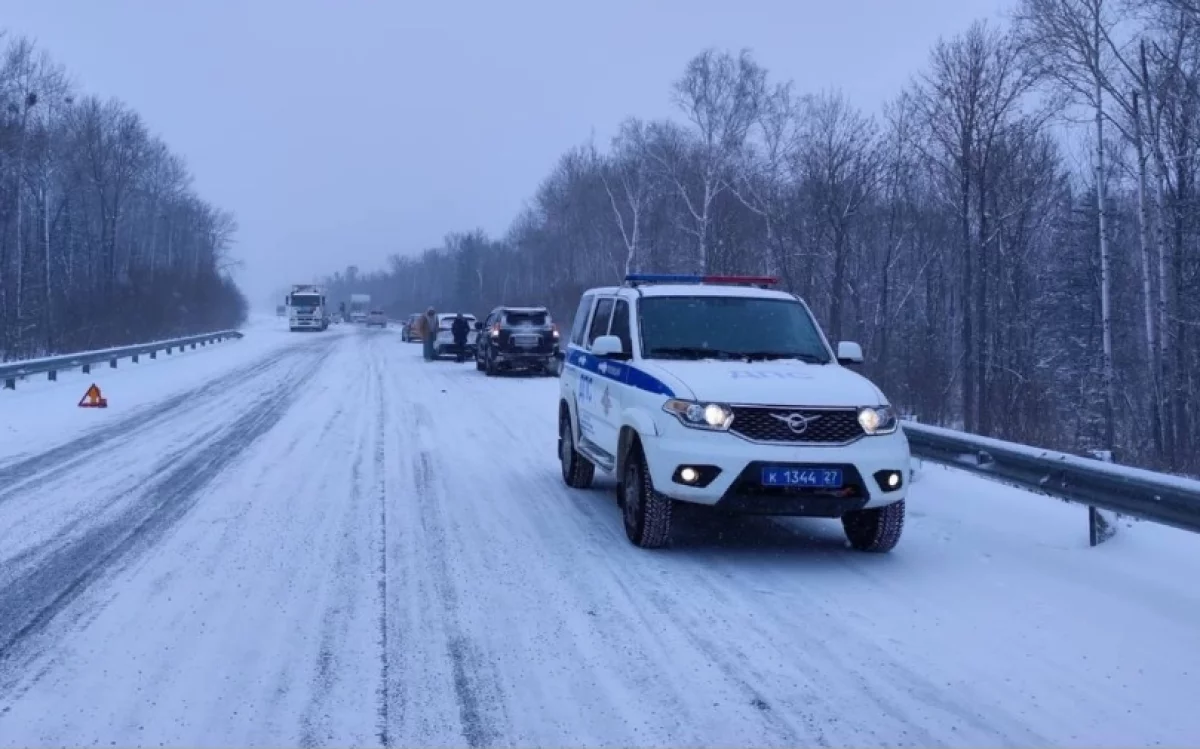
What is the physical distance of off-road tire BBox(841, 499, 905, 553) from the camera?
7.61 m

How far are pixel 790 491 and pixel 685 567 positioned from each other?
92 cm

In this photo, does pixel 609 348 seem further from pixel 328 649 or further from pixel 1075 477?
pixel 328 649

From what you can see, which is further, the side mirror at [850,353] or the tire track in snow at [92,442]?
the tire track in snow at [92,442]

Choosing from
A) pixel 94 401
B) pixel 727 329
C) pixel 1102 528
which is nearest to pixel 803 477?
pixel 727 329

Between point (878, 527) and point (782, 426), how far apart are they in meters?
1.23

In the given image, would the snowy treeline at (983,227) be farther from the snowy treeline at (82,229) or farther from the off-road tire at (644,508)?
the snowy treeline at (82,229)

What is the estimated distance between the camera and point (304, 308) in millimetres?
72812

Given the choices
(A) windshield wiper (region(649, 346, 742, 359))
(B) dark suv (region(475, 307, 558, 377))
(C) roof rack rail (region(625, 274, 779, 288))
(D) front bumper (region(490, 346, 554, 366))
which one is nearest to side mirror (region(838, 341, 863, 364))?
(A) windshield wiper (region(649, 346, 742, 359))

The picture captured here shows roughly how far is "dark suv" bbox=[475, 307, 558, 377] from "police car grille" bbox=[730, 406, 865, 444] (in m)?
20.9

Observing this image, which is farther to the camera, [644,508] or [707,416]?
[644,508]

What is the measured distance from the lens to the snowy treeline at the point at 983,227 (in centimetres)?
2478

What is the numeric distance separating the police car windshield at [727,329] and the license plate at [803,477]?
1520 mm

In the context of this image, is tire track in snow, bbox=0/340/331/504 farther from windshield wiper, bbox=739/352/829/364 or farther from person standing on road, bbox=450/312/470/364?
person standing on road, bbox=450/312/470/364

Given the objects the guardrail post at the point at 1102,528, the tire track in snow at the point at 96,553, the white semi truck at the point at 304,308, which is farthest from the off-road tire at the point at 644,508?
the white semi truck at the point at 304,308
